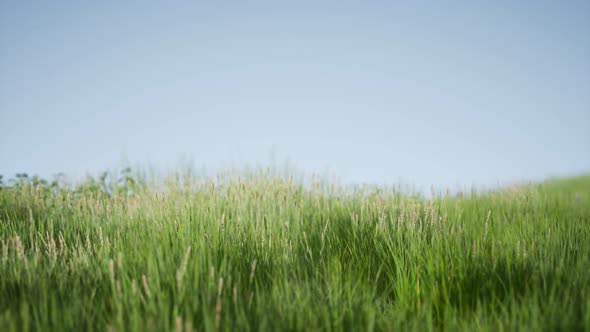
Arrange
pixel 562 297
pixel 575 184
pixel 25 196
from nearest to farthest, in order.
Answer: pixel 562 297, pixel 25 196, pixel 575 184

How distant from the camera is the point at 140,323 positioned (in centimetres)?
194

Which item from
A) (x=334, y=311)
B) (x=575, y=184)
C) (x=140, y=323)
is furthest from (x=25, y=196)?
(x=575, y=184)

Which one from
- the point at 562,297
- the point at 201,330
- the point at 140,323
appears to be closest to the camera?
the point at 140,323

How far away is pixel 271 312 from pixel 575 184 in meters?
17.0

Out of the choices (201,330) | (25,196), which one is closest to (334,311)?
(201,330)

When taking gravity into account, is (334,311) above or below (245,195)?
below

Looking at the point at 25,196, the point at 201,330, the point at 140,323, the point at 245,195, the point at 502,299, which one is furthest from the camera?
the point at 25,196

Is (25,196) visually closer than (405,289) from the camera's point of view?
No

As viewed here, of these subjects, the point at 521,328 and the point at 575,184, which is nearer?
the point at 521,328

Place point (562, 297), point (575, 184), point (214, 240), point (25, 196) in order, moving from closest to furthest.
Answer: point (562, 297) → point (214, 240) → point (25, 196) → point (575, 184)

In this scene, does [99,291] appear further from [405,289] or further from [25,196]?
[25,196]

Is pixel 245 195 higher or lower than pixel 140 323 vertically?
Answer: higher

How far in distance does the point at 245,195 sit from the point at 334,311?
2416 millimetres

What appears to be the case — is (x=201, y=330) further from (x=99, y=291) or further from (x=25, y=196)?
(x=25, y=196)
